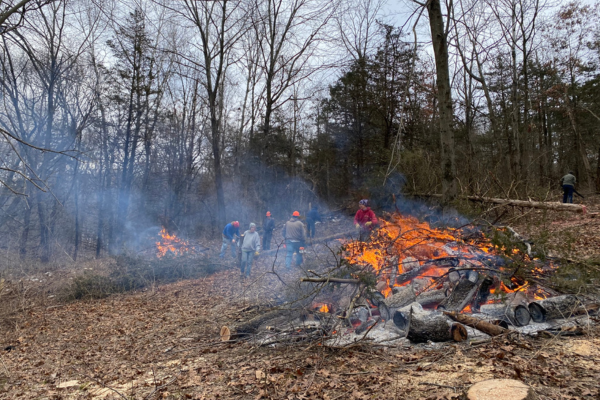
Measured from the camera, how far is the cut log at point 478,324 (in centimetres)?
426

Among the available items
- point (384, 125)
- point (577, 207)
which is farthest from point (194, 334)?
point (384, 125)

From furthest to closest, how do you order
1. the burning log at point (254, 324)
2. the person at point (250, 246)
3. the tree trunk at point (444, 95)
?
the person at point (250, 246) < the tree trunk at point (444, 95) < the burning log at point (254, 324)

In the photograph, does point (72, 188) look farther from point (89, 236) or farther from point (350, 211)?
point (350, 211)

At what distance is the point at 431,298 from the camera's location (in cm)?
559

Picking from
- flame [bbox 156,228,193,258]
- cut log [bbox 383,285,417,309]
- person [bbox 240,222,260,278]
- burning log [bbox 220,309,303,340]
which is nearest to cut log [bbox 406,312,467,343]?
cut log [bbox 383,285,417,309]

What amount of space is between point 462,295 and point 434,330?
4.64 feet

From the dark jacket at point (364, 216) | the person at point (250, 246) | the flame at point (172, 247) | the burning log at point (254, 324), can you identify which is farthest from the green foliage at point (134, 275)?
the burning log at point (254, 324)

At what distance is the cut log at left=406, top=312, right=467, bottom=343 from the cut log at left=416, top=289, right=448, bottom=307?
1.19 metres

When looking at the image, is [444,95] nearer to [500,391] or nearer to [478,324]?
[478,324]

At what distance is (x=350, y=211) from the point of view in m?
19.2

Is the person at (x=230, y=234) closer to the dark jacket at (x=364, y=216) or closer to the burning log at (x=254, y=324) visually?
the dark jacket at (x=364, y=216)

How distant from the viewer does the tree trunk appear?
788 cm

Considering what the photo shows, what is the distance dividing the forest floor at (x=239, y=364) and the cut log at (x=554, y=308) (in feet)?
1.34

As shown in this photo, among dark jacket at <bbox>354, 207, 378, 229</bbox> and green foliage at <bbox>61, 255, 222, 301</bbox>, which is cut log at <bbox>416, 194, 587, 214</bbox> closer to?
dark jacket at <bbox>354, 207, 378, 229</bbox>
